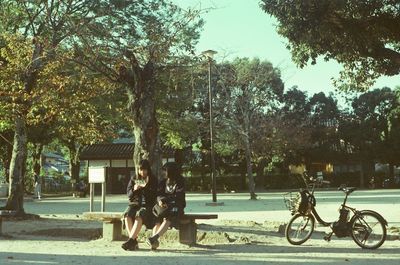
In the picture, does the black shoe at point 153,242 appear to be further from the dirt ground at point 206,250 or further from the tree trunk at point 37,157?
the tree trunk at point 37,157

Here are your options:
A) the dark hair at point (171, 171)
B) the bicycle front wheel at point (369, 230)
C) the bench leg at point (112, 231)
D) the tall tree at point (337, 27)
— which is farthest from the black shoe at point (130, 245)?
the tall tree at point (337, 27)

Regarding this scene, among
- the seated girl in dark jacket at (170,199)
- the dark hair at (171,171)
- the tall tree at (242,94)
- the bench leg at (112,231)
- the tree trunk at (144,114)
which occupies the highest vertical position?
the tall tree at (242,94)

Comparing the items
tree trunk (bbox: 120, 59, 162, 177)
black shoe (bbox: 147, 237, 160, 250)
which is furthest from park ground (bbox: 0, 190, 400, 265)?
tree trunk (bbox: 120, 59, 162, 177)

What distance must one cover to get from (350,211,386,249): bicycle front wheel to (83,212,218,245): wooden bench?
2.52 meters

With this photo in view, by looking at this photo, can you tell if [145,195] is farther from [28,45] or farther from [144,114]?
[28,45]

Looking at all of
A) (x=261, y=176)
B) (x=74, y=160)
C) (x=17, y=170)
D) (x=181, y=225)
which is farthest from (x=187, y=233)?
(x=261, y=176)

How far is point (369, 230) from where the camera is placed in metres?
9.03

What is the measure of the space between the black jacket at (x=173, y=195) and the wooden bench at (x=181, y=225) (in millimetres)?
250

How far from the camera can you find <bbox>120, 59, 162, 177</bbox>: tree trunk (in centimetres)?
1088

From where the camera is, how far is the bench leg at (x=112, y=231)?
10.2 m

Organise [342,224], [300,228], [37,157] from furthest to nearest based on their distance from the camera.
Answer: [37,157]
[300,228]
[342,224]

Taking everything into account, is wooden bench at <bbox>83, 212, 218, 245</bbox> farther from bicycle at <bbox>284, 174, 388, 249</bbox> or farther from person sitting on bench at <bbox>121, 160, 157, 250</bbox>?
bicycle at <bbox>284, 174, 388, 249</bbox>

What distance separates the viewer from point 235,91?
34.0 m

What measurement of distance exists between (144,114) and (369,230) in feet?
16.4
